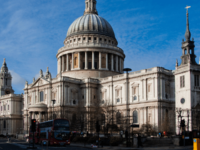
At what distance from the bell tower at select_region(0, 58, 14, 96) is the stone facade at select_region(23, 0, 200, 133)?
1449 inches

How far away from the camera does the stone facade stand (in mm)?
72562

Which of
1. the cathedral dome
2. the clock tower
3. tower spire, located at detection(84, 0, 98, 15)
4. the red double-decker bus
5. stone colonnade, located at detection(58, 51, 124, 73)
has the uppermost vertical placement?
tower spire, located at detection(84, 0, 98, 15)

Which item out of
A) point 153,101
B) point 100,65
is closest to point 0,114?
point 100,65

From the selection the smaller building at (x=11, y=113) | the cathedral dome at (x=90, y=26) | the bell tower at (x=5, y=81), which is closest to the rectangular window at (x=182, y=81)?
the cathedral dome at (x=90, y=26)

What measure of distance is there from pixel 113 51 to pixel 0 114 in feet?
199

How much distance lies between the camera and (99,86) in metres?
96.9

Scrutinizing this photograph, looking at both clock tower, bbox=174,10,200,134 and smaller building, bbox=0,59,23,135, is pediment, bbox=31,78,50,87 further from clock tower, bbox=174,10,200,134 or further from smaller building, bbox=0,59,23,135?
clock tower, bbox=174,10,200,134

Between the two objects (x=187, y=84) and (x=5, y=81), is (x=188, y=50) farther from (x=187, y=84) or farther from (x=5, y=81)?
(x=5, y=81)

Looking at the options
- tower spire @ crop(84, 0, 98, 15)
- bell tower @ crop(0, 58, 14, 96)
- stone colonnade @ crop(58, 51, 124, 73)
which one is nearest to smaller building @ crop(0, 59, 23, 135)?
bell tower @ crop(0, 58, 14, 96)

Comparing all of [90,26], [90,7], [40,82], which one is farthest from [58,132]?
[90,7]

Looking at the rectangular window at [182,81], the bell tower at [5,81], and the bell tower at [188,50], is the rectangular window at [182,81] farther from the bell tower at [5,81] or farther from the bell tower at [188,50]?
the bell tower at [5,81]

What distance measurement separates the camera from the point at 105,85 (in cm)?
9512

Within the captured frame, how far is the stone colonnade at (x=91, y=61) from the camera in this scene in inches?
4169

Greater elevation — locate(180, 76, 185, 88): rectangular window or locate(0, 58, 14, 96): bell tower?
locate(0, 58, 14, 96): bell tower
